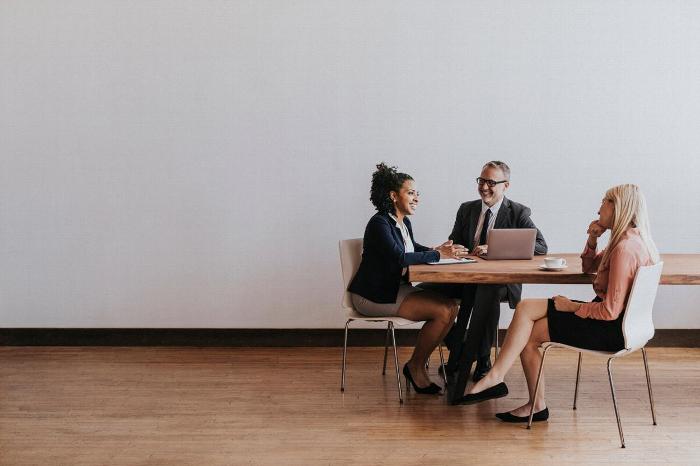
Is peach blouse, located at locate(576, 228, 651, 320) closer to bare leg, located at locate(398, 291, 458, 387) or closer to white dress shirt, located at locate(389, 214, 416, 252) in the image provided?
bare leg, located at locate(398, 291, 458, 387)

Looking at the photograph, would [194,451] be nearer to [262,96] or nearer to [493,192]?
[493,192]

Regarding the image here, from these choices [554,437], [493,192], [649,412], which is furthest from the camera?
[493,192]

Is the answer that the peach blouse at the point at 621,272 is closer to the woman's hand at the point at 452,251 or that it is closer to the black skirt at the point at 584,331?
the black skirt at the point at 584,331

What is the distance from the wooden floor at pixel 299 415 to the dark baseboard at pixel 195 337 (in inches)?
12.5

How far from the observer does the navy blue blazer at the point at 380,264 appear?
14.8ft

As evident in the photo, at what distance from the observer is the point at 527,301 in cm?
406

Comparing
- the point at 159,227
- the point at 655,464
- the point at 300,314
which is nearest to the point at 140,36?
the point at 159,227

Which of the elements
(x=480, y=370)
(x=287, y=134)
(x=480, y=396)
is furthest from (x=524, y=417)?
(x=287, y=134)

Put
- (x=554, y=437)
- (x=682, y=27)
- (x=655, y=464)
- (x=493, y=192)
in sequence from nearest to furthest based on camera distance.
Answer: (x=655, y=464) < (x=554, y=437) < (x=493, y=192) < (x=682, y=27)

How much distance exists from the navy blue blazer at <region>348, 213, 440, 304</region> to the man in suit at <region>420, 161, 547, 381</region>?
1.53 ft

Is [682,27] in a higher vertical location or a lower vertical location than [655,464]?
higher

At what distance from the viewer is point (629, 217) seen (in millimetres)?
3793

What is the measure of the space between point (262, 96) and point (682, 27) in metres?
3.03

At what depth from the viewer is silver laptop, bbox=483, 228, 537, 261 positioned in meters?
4.44
